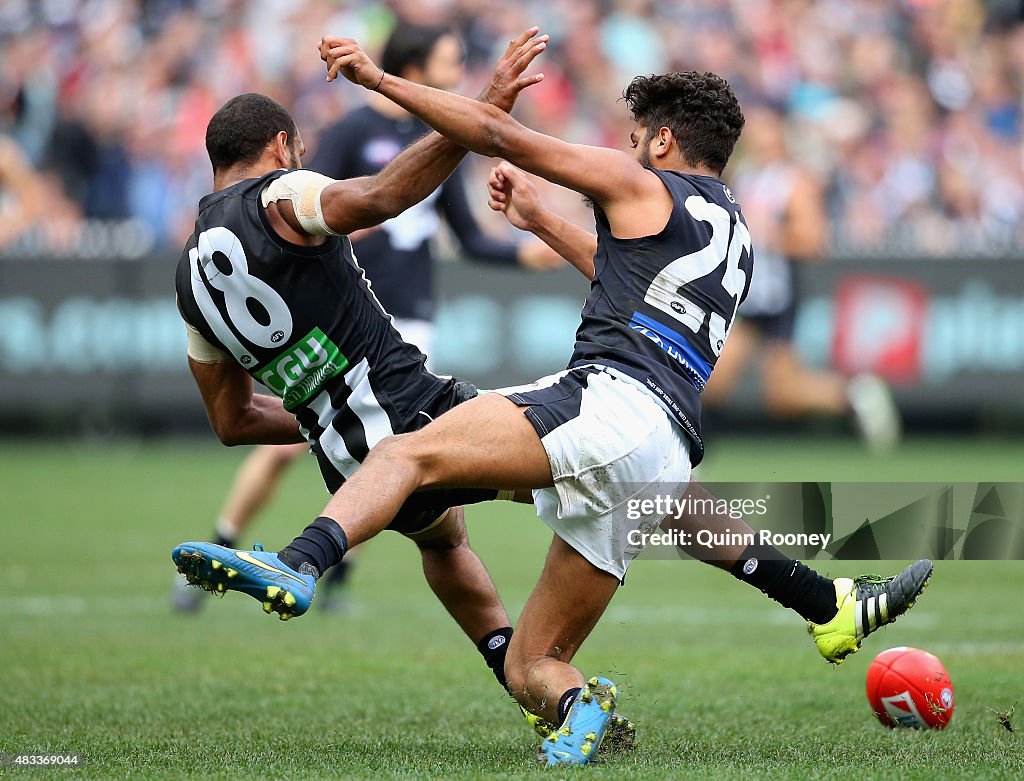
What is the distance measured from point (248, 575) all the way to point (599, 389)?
4.02 ft

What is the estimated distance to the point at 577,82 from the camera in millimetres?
18141

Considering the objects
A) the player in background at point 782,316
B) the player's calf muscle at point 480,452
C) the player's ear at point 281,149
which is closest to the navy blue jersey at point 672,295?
the player's calf muscle at point 480,452

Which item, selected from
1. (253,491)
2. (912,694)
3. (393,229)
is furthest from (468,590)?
(393,229)

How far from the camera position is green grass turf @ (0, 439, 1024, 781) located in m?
4.65

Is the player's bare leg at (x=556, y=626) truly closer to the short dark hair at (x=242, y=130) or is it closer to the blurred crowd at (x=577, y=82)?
the short dark hair at (x=242, y=130)

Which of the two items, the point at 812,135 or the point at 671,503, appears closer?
the point at 671,503

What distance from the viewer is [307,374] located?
4902 millimetres

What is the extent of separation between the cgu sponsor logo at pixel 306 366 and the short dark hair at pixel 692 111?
1251 millimetres

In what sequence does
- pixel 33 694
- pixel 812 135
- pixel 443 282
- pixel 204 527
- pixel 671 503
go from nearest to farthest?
pixel 671 503 → pixel 33 694 → pixel 204 527 → pixel 443 282 → pixel 812 135

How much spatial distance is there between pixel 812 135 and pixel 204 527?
33.2ft

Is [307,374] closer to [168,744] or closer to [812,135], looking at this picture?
[168,744]

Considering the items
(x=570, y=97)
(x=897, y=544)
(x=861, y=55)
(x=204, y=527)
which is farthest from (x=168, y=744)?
(x=861, y=55)

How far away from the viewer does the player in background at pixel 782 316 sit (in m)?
14.7

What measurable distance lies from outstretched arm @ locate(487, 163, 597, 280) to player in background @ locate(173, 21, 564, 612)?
7.55ft
